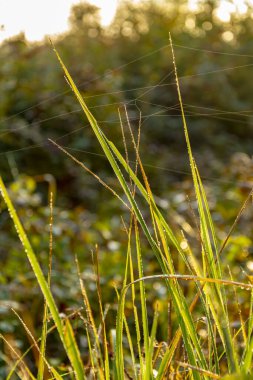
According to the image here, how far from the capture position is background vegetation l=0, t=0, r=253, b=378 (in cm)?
278

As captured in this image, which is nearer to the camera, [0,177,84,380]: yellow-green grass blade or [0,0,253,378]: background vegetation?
[0,177,84,380]: yellow-green grass blade

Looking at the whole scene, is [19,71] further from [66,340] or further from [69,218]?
[66,340]

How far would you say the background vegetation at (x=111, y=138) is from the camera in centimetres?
278

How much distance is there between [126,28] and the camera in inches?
399

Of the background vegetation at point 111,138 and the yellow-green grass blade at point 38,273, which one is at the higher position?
the yellow-green grass blade at point 38,273

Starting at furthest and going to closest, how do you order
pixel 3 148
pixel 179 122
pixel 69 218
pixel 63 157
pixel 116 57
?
pixel 116 57
pixel 179 122
pixel 63 157
pixel 3 148
pixel 69 218

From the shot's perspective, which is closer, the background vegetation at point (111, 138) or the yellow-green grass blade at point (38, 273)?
the yellow-green grass blade at point (38, 273)

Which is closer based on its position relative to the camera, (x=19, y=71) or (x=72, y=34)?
(x=19, y=71)

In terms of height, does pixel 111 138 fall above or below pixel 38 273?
below

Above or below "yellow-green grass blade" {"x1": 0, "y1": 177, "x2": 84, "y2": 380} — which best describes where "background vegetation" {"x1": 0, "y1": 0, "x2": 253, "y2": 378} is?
below

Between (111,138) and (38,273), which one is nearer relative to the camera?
(38,273)

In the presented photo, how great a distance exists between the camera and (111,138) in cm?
540

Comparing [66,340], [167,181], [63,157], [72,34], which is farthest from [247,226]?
[72,34]

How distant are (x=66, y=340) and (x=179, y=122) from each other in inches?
281
